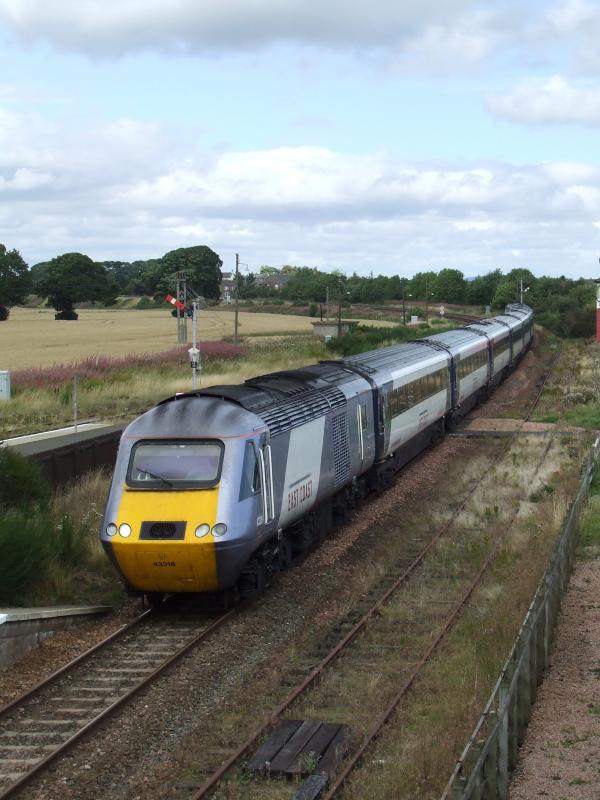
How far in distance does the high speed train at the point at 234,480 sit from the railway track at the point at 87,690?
0.61m

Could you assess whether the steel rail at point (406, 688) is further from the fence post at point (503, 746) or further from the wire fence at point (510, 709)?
the fence post at point (503, 746)

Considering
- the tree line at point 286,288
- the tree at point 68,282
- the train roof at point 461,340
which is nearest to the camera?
the train roof at point 461,340

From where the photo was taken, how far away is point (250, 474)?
1469 cm

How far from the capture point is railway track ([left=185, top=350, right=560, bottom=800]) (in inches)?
386

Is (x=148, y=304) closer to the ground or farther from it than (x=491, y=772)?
farther from it

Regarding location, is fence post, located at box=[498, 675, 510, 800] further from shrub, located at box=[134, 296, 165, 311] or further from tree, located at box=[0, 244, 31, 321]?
shrub, located at box=[134, 296, 165, 311]

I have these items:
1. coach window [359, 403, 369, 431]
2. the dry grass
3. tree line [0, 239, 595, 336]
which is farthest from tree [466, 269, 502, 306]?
coach window [359, 403, 369, 431]

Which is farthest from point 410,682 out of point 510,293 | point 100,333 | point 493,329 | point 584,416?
point 510,293

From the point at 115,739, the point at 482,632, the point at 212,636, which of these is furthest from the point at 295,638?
the point at 115,739

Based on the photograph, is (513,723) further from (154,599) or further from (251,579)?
(154,599)

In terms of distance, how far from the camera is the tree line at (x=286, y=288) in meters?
116

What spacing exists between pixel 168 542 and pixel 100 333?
77.2 metres

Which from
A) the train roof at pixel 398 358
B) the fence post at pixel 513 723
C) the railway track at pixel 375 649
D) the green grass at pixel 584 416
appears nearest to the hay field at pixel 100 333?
the green grass at pixel 584 416

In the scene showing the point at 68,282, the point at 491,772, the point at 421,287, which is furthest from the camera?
the point at 421,287
